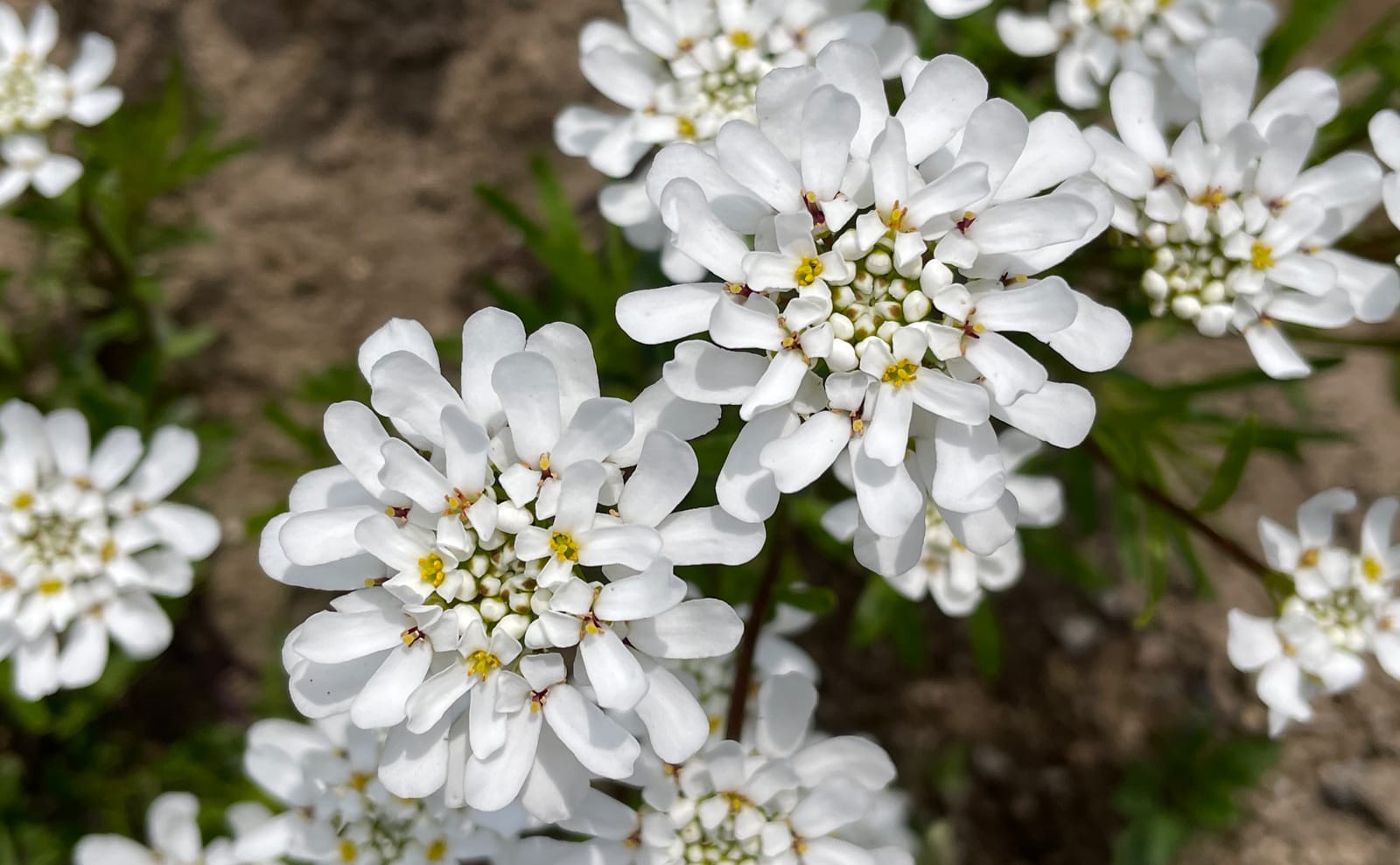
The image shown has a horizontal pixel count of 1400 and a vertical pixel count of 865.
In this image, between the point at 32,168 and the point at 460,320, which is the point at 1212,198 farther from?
the point at 32,168

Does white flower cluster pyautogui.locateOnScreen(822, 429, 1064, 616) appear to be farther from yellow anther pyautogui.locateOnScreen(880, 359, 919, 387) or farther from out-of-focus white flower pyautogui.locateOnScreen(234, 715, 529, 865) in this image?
out-of-focus white flower pyautogui.locateOnScreen(234, 715, 529, 865)

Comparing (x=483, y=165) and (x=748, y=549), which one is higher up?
(x=748, y=549)

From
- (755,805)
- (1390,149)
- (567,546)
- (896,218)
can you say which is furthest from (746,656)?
(1390,149)

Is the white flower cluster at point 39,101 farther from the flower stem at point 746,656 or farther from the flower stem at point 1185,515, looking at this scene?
the flower stem at point 1185,515

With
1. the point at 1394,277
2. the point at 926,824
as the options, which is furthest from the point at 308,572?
the point at 926,824

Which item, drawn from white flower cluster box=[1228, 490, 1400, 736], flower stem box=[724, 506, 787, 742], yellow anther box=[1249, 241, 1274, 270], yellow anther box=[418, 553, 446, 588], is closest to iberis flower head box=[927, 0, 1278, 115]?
yellow anther box=[1249, 241, 1274, 270]

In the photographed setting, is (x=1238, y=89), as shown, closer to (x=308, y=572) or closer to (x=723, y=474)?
(x=723, y=474)
